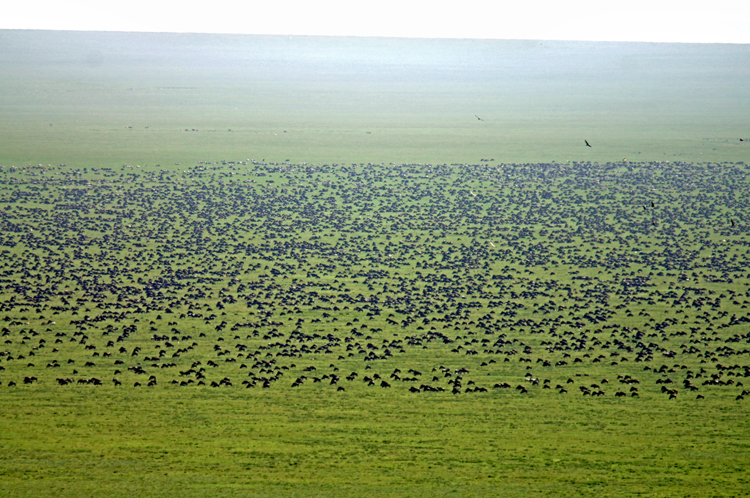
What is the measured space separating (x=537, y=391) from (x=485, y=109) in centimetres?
11166

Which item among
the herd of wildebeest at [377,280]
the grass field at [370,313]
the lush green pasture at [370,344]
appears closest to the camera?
the lush green pasture at [370,344]

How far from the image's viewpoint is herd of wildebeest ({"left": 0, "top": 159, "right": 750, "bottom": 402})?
107ft

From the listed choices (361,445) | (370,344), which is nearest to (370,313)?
(370,344)

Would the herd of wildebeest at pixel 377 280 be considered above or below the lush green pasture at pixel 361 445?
above

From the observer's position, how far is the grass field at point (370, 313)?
2466cm

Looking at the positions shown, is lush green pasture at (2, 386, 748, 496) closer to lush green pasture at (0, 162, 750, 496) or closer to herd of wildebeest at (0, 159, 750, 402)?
lush green pasture at (0, 162, 750, 496)

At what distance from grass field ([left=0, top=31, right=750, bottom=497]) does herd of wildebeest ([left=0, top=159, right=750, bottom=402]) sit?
230 millimetres

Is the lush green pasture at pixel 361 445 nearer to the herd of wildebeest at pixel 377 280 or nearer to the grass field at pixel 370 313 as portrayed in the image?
the grass field at pixel 370 313

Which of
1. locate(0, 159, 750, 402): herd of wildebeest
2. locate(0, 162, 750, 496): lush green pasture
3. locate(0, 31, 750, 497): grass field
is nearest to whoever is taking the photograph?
locate(0, 162, 750, 496): lush green pasture

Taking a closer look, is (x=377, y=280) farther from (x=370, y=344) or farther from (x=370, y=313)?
(x=370, y=344)

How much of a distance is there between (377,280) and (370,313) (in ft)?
23.7

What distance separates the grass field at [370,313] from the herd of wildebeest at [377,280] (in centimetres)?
23

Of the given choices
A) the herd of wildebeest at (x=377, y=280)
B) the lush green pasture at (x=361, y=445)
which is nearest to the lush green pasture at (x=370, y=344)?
the lush green pasture at (x=361, y=445)

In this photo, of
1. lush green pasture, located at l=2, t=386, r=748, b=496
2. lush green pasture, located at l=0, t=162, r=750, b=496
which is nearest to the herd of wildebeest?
lush green pasture, located at l=0, t=162, r=750, b=496
